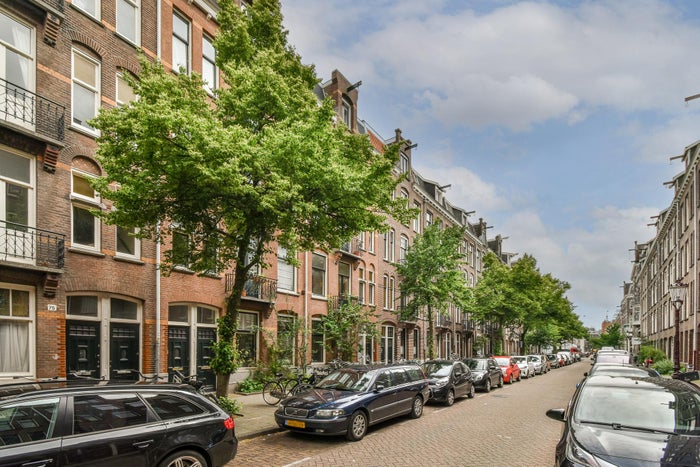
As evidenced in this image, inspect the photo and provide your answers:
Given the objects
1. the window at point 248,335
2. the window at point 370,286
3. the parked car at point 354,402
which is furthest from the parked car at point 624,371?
the window at point 370,286

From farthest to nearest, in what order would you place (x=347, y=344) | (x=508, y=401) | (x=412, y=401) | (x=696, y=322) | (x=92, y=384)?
(x=696, y=322) → (x=347, y=344) → (x=508, y=401) → (x=412, y=401) → (x=92, y=384)

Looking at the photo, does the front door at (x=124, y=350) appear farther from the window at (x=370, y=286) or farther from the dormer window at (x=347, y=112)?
the dormer window at (x=347, y=112)

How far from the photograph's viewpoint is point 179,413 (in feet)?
20.2

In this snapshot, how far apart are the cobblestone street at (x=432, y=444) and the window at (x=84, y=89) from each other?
32.5 ft

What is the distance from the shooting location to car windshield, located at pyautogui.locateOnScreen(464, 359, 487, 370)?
20.8 m

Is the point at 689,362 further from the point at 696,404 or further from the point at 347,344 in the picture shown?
the point at 696,404

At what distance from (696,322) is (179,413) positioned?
2926 cm

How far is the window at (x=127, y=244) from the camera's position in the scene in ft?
45.5

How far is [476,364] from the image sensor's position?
21125 millimetres

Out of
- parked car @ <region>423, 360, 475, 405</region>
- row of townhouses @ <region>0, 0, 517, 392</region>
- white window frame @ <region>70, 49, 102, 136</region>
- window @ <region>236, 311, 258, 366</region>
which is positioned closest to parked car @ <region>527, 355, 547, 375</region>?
parked car @ <region>423, 360, 475, 405</region>

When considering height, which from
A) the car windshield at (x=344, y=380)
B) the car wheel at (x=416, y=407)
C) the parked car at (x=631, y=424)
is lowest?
the car wheel at (x=416, y=407)

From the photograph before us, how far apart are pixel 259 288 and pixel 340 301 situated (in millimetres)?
6538

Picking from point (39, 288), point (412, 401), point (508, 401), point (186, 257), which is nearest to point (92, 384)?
point (186, 257)

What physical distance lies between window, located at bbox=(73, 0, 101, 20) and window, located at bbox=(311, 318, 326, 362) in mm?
14552
